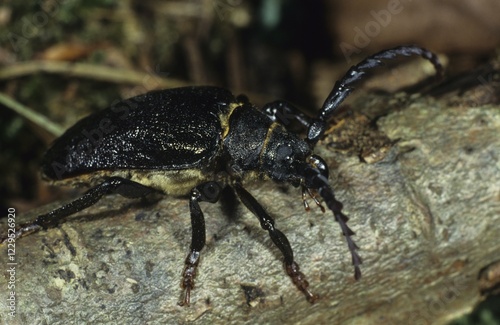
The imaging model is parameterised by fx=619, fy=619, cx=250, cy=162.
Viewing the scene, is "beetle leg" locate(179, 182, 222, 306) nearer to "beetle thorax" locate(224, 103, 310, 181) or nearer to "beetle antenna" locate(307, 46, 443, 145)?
"beetle thorax" locate(224, 103, 310, 181)

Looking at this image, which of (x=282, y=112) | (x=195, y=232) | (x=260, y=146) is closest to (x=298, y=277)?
(x=195, y=232)

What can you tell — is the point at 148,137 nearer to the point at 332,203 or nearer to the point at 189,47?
the point at 332,203

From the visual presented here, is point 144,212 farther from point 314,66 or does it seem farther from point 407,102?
point 314,66

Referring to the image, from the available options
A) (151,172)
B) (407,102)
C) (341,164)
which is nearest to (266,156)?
(341,164)
